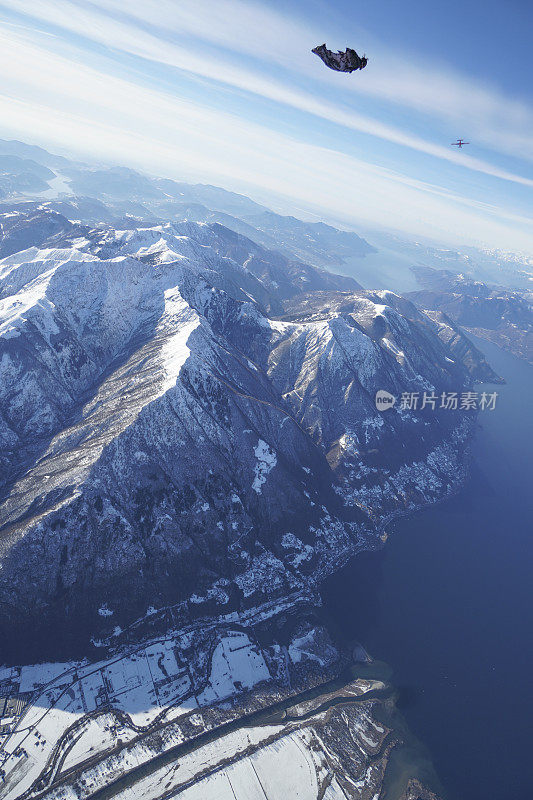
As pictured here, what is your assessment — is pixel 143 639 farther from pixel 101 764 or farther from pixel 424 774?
pixel 424 774

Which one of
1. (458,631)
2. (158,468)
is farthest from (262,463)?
(458,631)

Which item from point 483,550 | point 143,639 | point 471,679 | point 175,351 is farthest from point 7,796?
point 483,550

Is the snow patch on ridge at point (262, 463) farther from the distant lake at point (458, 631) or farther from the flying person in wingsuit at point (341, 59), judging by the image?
the flying person in wingsuit at point (341, 59)

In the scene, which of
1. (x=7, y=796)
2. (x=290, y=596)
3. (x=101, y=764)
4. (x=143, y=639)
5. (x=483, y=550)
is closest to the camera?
(x=7, y=796)

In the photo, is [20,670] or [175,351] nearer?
[20,670]

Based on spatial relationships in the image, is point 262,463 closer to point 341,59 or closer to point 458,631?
point 458,631

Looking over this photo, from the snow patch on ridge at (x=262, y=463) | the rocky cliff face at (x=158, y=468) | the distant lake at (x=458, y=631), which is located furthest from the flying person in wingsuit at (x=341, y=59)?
the distant lake at (x=458, y=631)
